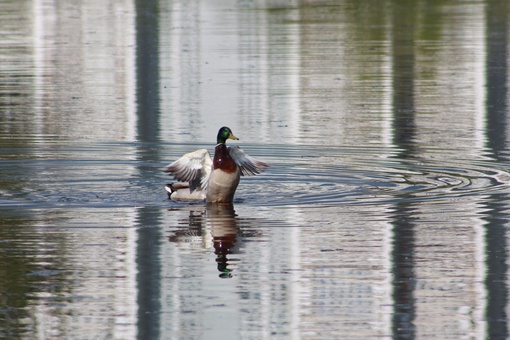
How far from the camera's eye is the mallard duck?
1332 centimetres

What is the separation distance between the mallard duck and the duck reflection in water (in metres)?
0.16

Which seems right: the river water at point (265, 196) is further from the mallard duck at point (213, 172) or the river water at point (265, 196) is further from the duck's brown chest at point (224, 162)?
the duck's brown chest at point (224, 162)

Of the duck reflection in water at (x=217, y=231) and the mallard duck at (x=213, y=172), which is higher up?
the mallard duck at (x=213, y=172)


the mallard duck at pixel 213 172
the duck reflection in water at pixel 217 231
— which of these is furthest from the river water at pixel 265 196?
the mallard duck at pixel 213 172

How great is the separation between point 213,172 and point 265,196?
641 mm

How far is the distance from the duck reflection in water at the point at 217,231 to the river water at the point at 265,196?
41 millimetres

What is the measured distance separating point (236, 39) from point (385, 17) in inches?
428

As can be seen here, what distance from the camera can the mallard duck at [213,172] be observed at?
43.7ft

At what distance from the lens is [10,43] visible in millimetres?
35750

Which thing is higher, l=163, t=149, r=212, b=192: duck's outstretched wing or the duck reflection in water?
l=163, t=149, r=212, b=192: duck's outstretched wing

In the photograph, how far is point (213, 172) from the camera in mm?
13477

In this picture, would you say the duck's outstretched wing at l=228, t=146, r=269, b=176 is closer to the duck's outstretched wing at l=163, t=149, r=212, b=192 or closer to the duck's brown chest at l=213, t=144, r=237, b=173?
the duck's outstretched wing at l=163, t=149, r=212, b=192

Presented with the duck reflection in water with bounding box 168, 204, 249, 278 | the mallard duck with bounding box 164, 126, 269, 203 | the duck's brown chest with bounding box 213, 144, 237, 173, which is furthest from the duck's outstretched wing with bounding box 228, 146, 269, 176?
the duck reflection in water with bounding box 168, 204, 249, 278

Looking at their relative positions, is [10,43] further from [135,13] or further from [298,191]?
[298,191]
